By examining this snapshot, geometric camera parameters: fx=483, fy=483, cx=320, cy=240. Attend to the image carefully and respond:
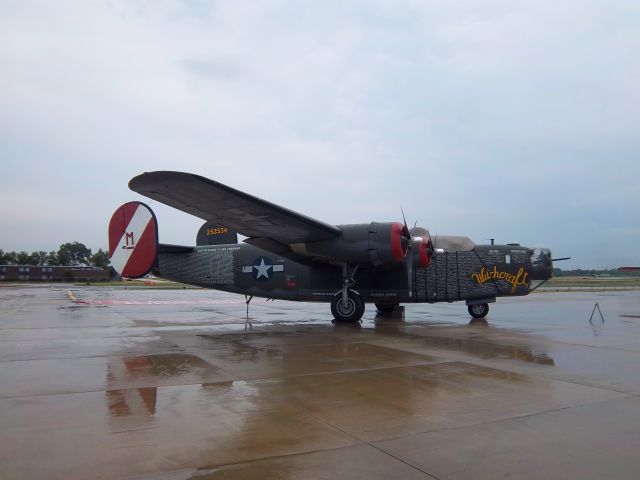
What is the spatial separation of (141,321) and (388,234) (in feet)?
24.4

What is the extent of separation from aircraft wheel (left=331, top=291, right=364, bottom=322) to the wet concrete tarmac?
148 inches

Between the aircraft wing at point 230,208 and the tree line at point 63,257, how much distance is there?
121 metres

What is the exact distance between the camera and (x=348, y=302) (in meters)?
13.5

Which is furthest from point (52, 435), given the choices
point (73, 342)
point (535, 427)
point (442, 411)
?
point (73, 342)

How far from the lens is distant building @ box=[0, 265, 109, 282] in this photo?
91.4 metres

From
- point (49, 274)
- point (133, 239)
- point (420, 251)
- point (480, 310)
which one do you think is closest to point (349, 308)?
point (420, 251)

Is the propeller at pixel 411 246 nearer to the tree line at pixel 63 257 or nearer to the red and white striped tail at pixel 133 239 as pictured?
the red and white striped tail at pixel 133 239

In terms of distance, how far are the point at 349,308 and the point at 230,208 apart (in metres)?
4.55

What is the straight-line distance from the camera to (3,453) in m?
3.54

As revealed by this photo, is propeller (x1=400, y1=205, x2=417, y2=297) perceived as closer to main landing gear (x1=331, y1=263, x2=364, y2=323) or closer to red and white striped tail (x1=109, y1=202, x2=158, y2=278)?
main landing gear (x1=331, y1=263, x2=364, y2=323)

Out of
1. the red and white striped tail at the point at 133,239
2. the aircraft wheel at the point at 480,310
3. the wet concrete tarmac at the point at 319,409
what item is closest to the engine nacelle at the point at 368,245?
the wet concrete tarmac at the point at 319,409

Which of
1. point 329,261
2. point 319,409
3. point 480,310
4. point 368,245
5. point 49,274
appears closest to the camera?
point 319,409

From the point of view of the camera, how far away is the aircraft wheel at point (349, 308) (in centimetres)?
1338

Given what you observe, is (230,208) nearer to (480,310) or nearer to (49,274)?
(480,310)
